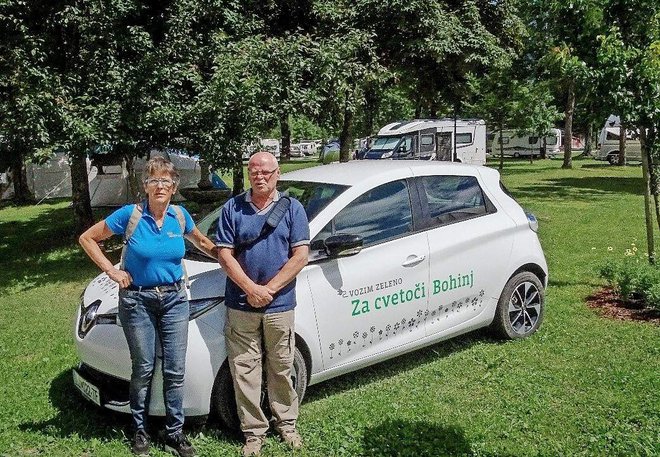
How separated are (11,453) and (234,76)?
18.4 feet

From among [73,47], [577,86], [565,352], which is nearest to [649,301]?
[565,352]

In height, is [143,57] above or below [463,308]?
above

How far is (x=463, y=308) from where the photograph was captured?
17.9 feet

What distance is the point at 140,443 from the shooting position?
3945 millimetres

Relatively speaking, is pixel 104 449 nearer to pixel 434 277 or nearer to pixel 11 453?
→ pixel 11 453

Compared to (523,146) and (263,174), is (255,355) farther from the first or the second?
(523,146)

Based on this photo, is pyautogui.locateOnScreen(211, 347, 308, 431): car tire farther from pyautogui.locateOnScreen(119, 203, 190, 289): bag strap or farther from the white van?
the white van

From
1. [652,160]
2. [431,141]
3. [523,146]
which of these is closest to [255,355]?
[652,160]

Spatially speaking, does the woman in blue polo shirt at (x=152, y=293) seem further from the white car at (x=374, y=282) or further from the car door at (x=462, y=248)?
the car door at (x=462, y=248)

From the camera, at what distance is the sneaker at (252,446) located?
12.8 ft

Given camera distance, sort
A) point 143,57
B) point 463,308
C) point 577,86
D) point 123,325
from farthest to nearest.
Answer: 1. point 143,57
2. point 577,86
3. point 463,308
4. point 123,325

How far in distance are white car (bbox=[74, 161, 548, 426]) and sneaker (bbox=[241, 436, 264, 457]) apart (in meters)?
0.27

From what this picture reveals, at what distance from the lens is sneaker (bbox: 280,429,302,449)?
404cm

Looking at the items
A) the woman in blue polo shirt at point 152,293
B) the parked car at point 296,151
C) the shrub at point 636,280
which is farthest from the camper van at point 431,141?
the woman in blue polo shirt at point 152,293
